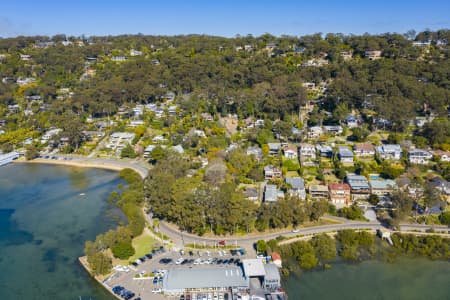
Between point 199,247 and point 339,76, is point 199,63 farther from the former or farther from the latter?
point 199,247

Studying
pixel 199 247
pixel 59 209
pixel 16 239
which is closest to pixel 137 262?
pixel 199 247

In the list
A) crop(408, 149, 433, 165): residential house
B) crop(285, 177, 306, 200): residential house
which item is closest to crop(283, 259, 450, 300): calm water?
crop(285, 177, 306, 200): residential house

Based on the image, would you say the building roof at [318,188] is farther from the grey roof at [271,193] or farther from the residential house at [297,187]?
the grey roof at [271,193]

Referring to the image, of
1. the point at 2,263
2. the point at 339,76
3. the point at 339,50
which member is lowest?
the point at 2,263

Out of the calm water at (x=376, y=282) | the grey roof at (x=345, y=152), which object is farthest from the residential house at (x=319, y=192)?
the calm water at (x=376, y=282)

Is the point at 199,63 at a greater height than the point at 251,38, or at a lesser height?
lesser

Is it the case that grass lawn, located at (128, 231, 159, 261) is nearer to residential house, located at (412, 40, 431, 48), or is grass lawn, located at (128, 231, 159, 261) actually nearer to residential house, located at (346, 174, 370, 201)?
residential house, located at (346, 174, 370, 201)
